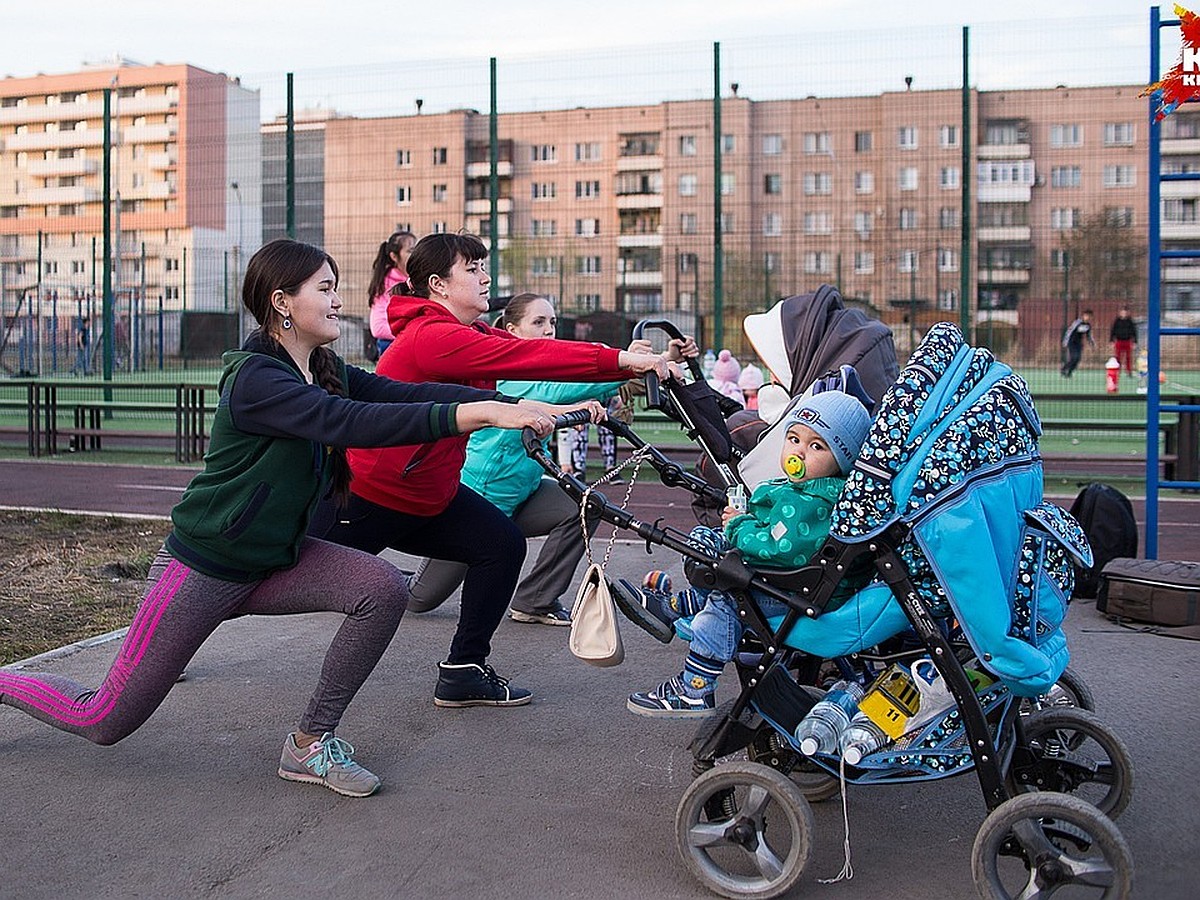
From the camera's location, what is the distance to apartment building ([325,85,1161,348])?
1681 cm

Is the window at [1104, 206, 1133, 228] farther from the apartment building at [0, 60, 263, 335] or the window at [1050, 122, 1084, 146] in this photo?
the apartment building at [0, 60, 263, 335]

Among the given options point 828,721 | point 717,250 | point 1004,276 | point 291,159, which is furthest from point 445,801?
point 1004,276

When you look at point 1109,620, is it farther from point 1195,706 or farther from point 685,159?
point 685,159

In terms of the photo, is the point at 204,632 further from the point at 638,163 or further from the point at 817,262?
the point at 638,163

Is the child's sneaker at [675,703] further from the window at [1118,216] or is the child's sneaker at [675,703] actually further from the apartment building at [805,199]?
the window at [1118,216]

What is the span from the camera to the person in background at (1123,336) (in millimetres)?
21734

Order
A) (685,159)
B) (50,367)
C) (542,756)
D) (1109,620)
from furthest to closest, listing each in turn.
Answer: (50,367) → (685,159) → (1109,620) → (542,756)

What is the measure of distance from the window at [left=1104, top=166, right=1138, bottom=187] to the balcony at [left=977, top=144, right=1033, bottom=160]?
3.45 feet

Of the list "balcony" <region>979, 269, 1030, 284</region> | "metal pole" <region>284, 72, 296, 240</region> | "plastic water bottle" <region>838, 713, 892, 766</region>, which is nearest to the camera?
"plastic water bottle" <region>838, 713, 892, 766</region>

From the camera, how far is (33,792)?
446 centimetres

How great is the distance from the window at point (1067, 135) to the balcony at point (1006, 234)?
1363 mm

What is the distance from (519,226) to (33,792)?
15989 mm

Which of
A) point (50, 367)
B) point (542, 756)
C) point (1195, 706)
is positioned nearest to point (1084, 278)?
point (1195, 706)

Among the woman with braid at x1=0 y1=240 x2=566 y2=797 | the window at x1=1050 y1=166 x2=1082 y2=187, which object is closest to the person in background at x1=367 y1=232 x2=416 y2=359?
the woman with braid at x1=0 y1=240 x2=566 y2=797
